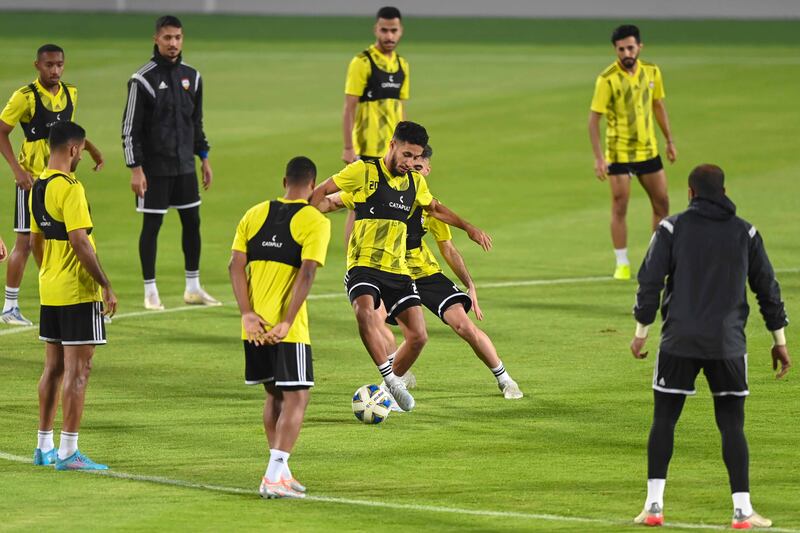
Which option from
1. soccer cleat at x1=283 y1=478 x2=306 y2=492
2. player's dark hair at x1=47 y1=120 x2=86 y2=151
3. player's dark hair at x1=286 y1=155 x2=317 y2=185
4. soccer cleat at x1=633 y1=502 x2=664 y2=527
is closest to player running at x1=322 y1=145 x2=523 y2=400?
player's dark hair at x1=286 y1=155 x2=317 y2=185

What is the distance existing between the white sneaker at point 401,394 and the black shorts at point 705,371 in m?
3.08

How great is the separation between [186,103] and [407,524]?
322 inches

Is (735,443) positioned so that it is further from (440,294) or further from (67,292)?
(67,292)

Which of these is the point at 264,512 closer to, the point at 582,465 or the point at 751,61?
the point at 582,465

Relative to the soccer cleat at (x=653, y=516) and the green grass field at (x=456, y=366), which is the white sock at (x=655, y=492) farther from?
the green grass field at (x=456, y=366)

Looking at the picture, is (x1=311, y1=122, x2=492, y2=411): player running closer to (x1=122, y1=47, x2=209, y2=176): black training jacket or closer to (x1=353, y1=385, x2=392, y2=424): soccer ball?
(x1=353, y1=385, x2=392, y2=424): soccer ball

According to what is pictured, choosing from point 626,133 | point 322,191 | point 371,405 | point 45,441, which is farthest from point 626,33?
point 45,441

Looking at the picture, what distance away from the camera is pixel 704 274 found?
29.1 ft

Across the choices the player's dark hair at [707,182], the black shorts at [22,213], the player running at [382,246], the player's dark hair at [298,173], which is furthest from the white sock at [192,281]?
the player's dark hair at [707,182]

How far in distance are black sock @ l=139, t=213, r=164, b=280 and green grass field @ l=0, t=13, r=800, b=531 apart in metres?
0.42

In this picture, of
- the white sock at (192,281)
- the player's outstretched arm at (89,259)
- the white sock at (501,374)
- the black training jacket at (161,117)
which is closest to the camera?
the player's outstretched arm at (89,259)

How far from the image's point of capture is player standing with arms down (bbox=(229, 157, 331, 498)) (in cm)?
962

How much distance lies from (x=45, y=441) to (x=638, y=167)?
9140 millimetres

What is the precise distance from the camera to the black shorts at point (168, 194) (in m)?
16.3
